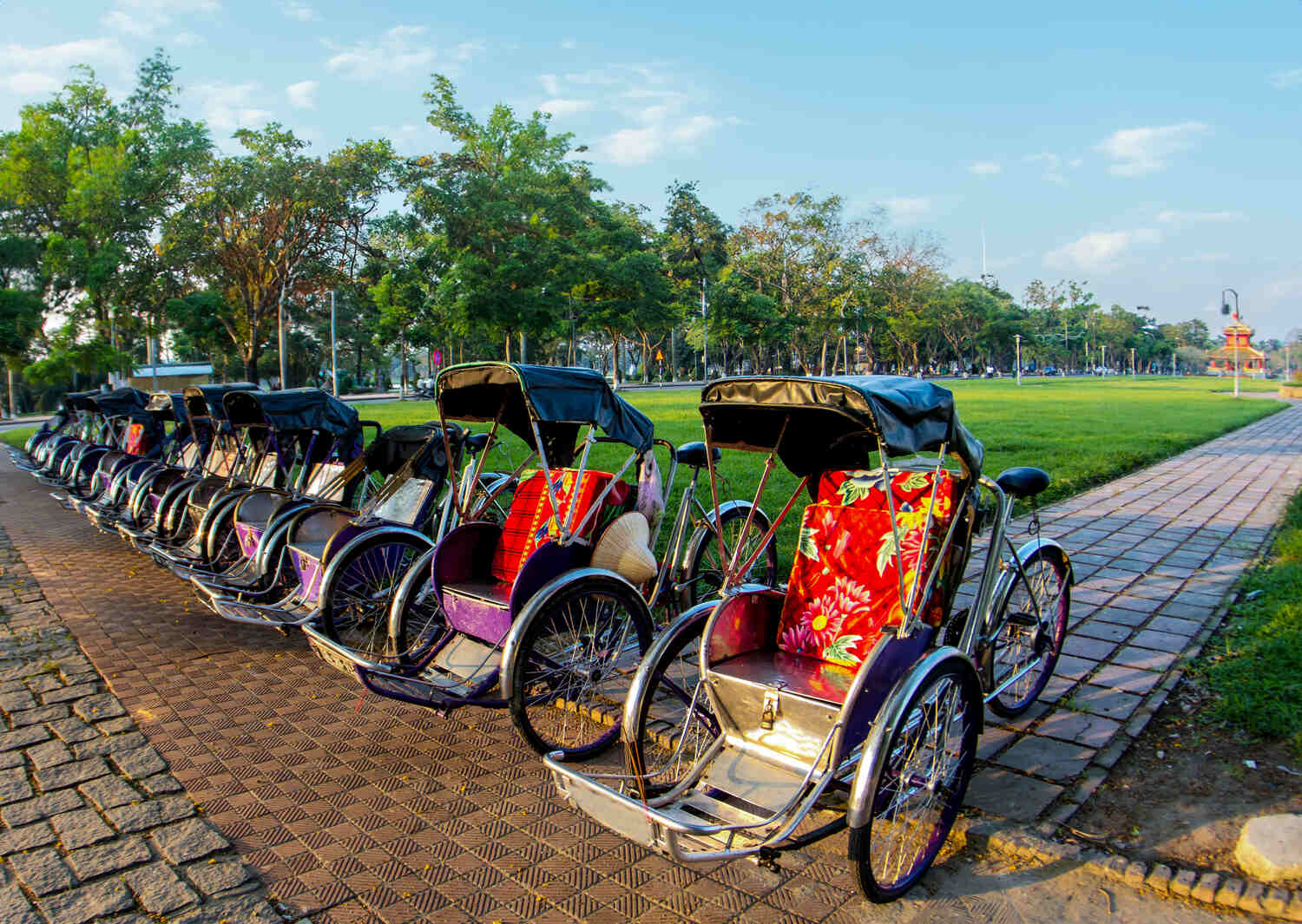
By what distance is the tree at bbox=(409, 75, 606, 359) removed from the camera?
2422 cm

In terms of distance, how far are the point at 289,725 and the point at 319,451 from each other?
12.1 feet

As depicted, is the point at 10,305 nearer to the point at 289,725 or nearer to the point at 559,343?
the point at 289,725

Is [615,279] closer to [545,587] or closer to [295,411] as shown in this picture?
[295,411]

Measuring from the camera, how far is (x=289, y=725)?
424 cm

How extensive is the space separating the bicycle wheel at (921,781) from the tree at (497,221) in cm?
2200

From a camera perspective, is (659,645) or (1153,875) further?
(659,645)

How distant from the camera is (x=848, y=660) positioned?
11.6 feet

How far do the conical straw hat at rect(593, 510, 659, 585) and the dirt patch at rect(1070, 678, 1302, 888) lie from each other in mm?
2255

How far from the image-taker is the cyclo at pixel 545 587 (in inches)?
154

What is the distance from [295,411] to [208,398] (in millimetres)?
1575

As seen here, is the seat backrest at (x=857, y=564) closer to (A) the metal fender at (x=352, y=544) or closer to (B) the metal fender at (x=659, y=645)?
(B) the metal fender at (x=659, y=645)

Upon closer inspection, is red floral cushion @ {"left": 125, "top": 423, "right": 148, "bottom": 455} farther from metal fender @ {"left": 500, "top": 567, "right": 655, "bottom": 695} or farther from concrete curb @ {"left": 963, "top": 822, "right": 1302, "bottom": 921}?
concrete curb @ {"left": 963, "top": 822, "right": 1302, "bottom": 921}

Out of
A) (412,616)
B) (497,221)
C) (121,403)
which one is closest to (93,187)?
(497,221)

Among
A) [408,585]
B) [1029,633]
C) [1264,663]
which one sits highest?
[408,585]
